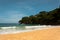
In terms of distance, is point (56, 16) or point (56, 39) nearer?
point (56, 39)

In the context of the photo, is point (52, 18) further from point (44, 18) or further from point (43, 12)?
point (43, 12)

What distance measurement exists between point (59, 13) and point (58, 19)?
9.93 ft

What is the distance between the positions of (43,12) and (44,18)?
1074 cm

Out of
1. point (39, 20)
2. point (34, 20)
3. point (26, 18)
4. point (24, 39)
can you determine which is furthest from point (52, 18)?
point (24, 39)

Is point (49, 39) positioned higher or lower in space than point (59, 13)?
lower

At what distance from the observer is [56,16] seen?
75000 mm

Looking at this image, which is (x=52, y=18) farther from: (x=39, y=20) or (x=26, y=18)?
(x=26, y=18)

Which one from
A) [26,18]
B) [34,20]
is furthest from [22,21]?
[34,20]

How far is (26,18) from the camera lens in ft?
391

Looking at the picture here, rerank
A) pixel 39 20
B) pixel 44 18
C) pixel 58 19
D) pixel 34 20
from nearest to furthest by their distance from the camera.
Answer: pixel 58 19
pixel 44 18
pixel 39 20
pixel 34 20

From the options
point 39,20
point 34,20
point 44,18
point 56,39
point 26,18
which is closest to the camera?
point 56,39

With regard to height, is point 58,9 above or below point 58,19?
above

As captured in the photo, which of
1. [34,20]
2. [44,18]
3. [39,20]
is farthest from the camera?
[34,20]

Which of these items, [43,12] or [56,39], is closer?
[56,39]
